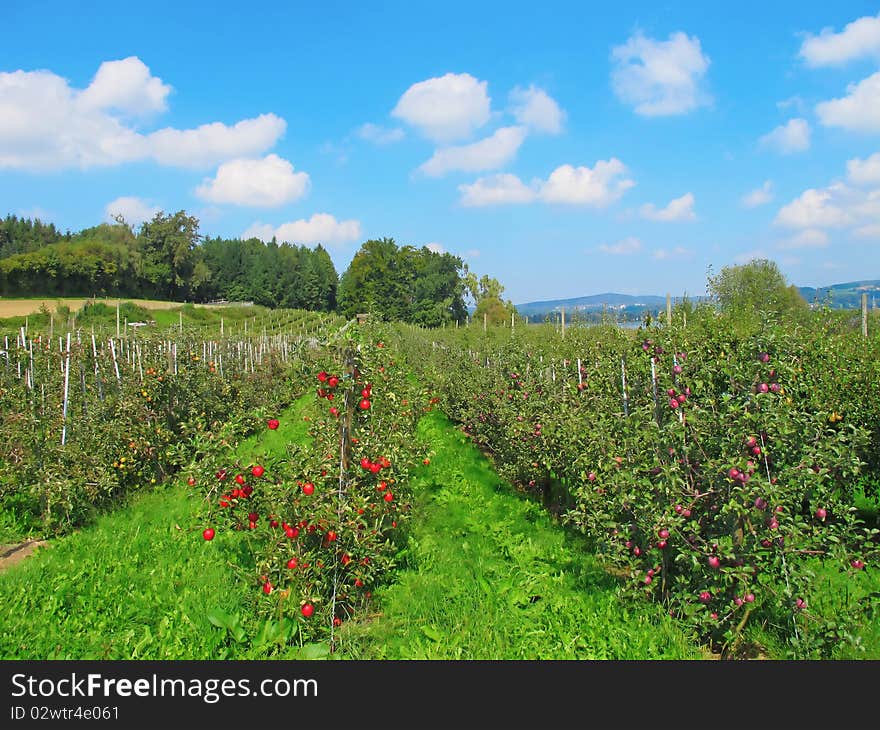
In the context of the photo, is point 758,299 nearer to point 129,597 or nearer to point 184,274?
point 129,597

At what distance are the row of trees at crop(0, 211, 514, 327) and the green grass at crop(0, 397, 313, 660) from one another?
42.6 metres

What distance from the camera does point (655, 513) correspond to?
3.50 metres

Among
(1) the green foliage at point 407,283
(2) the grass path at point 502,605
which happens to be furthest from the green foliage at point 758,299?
(1) the green foliage at point 407,283

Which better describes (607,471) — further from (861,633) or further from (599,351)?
(599,351)

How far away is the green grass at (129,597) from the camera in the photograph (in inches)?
138

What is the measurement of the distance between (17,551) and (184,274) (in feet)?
208

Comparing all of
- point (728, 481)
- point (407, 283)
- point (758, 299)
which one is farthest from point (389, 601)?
point (407, 283)

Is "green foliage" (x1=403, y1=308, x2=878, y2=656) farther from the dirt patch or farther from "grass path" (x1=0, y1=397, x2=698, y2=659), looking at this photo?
the dirt patch

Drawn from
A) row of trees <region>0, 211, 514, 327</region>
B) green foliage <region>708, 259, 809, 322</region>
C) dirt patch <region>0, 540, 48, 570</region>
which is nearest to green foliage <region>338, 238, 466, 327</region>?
row of trees <region>0, 211, 514, 327</region>

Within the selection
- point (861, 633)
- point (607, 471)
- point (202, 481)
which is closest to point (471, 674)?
point (607, 471)

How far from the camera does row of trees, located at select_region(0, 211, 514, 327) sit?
165ft

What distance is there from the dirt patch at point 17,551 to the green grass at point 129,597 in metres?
0.19

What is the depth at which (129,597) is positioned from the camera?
13.6ft

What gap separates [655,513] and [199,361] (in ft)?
26.1
